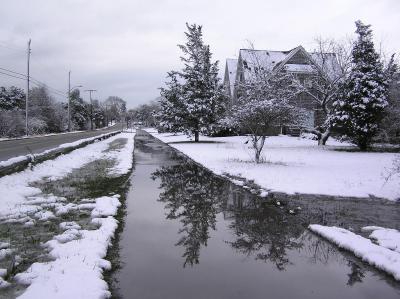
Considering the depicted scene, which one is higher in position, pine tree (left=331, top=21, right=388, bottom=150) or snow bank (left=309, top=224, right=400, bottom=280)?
pine tree (left=331, top=21, right=388, bottom=150)

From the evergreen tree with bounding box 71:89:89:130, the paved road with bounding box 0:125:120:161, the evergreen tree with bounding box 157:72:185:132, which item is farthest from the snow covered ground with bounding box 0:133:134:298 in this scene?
the evergreen tree with bounding box 71:89:89:130

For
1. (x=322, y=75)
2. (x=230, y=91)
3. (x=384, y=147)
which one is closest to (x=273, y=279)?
(x=384, y=147)

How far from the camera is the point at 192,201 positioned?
9305 millimetres

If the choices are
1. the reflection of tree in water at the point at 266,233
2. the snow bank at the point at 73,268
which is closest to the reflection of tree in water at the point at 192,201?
the reflection of tree in water at the point at 266,233

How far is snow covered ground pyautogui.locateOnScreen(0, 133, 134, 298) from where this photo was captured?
410 centimetres

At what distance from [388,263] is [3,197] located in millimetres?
8194

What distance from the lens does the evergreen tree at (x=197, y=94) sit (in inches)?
1313

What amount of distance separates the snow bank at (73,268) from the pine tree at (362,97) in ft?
69.3

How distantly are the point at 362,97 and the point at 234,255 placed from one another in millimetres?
21208

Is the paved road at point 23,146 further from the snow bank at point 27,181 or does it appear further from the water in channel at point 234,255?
the water in channel at point 234,255

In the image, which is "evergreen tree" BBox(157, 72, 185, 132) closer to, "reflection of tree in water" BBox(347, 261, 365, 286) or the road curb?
the road curb

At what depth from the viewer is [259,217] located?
304 inches

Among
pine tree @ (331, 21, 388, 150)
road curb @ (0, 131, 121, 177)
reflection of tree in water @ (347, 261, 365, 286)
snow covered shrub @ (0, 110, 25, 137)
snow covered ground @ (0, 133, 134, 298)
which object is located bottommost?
reflection of tree in water @ (347, 261, 365, 286)

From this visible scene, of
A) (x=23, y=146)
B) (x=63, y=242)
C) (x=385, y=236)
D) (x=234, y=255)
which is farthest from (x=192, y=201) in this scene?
(x=23, y=146)
